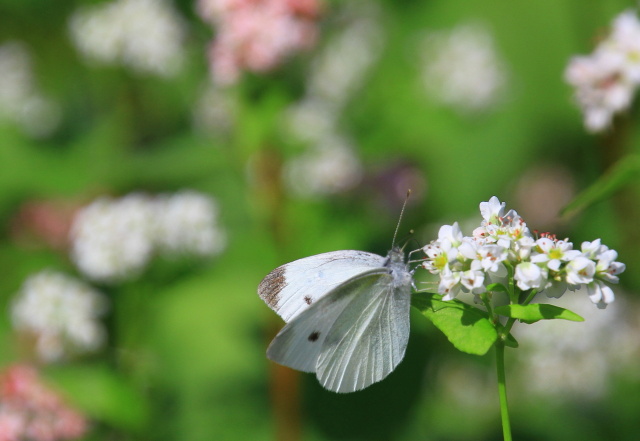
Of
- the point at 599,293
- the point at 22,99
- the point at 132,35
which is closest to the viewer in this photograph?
the point at 599,293

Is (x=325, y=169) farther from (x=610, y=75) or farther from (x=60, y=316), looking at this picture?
(x=610, y=75)

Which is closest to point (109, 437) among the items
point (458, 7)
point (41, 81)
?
point (41, 81)

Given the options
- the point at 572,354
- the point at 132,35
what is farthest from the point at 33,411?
the point at 572,354

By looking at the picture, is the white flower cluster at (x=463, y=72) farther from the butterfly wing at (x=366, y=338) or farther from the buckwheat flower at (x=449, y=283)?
the buckwheat flower at (x=449, y=283)

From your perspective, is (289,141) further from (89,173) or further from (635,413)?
(635,413)

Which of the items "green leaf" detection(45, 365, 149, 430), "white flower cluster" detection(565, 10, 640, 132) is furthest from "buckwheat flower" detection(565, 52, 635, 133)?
"green leaf" detection(45, 365, 149, 430)
